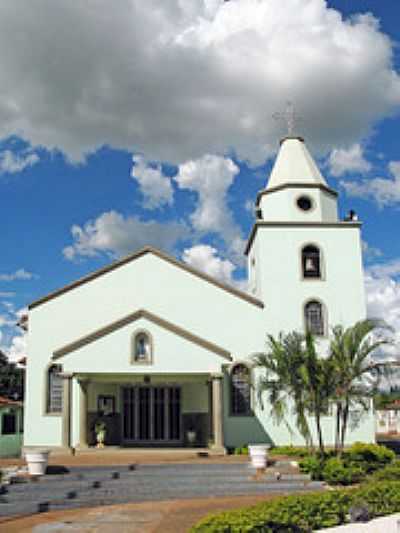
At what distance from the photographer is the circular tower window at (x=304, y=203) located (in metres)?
26.0

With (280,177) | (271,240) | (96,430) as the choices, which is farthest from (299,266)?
(96,430)

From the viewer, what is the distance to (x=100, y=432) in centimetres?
2217

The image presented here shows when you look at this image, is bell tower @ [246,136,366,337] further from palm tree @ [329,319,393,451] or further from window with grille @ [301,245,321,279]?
palm tree @ [329,319,393,451]

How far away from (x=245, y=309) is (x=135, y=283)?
4.97 meters

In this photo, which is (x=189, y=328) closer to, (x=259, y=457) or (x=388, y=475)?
(x=259, y=457)

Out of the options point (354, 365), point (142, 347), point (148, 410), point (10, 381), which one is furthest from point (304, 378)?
Answer: point (10, 381)

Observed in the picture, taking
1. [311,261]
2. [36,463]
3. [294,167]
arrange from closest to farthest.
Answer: [36,463], [311,261], [294,167]

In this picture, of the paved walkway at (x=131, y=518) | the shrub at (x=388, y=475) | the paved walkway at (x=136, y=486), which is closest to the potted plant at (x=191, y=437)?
the paved walkway at (x=136, y=486)

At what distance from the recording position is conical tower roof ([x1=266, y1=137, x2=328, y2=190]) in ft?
86.2

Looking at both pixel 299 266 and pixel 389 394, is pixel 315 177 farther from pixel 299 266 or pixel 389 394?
pixel 389 394

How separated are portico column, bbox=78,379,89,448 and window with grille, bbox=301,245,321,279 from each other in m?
10.8

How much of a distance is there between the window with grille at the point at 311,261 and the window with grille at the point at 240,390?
5.18m

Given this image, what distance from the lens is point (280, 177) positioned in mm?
26594

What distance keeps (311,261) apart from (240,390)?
263 inches
